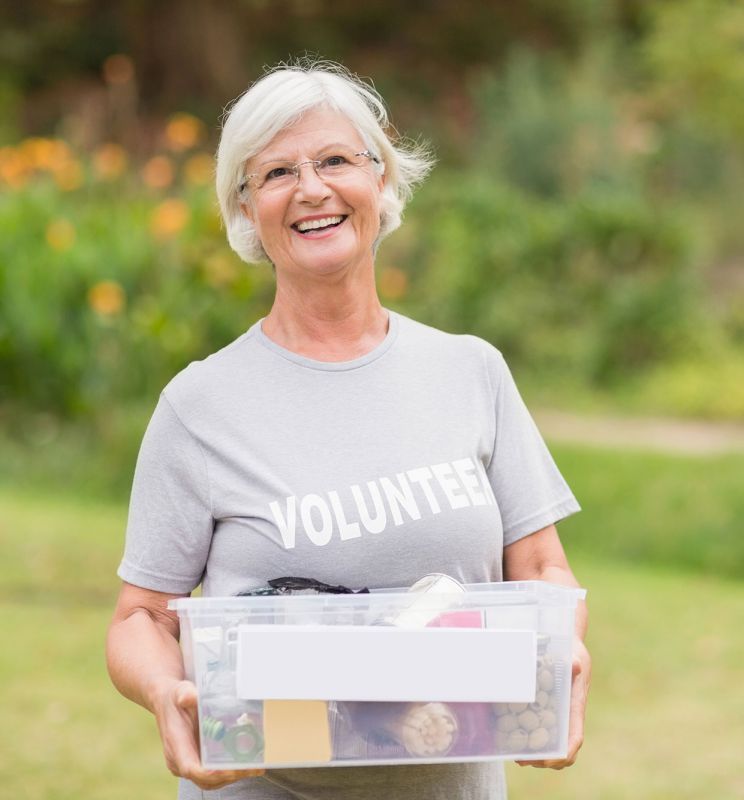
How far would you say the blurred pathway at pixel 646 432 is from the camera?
8.62 m

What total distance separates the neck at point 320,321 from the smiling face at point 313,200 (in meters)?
0.05

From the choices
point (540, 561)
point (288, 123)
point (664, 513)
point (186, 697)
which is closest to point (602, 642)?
point (664, 513)

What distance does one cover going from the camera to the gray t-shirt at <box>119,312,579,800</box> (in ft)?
6.49

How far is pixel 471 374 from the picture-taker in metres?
2.16

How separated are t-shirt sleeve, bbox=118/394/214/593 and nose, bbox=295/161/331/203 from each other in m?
0.38

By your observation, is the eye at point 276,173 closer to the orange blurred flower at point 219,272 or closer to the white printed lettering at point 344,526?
the white printed lettering at point 344,526

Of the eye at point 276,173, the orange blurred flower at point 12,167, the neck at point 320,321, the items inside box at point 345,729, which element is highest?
the orange blurred flower at point 12,167

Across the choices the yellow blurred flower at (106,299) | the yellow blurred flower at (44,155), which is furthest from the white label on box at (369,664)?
the yellow blurred flower at (44,155)

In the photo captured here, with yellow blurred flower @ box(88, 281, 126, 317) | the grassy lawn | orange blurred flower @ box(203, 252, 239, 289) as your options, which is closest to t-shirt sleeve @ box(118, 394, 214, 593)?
the grassy lawn

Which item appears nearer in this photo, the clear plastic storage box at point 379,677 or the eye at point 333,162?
the clear plastic storage box at point 379,677

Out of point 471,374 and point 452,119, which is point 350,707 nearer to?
point 471,374

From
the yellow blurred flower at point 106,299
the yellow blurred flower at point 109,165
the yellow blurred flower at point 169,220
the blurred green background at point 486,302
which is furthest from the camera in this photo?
the yellow blurred flower at point 109,165

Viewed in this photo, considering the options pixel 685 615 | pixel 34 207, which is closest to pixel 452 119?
pixel 34 207

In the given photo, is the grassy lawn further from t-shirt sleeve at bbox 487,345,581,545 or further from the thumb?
the thumb
